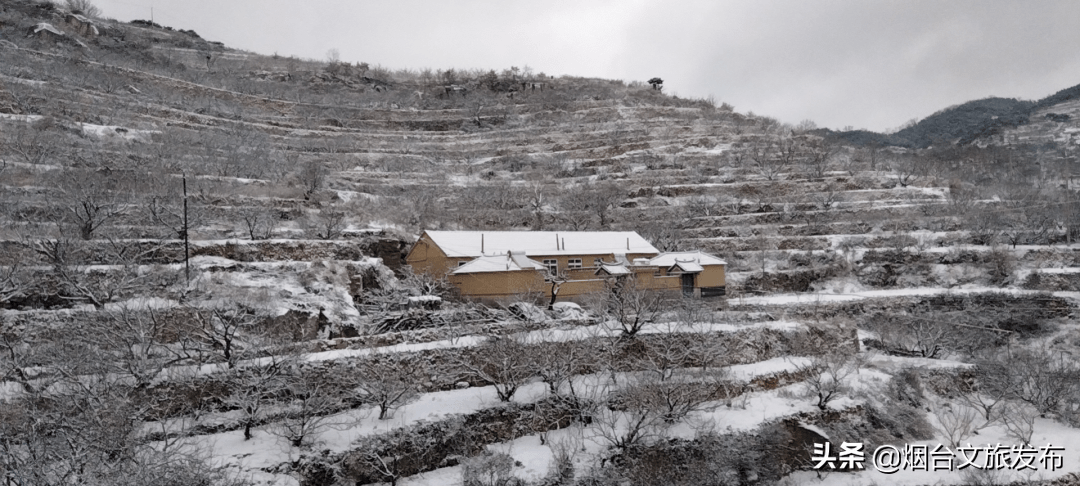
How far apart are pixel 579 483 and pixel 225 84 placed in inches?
2882

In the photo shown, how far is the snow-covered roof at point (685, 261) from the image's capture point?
95.0 feet

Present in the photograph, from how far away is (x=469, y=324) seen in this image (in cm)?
1988

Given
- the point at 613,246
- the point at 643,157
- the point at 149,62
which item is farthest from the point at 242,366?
the point at 149,62

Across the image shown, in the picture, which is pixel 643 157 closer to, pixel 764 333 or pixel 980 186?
pixel 980 186

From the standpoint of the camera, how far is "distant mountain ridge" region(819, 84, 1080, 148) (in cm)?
8436

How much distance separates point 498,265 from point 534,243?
531 centimetres

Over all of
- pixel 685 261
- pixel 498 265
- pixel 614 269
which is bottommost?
pixel 614 269

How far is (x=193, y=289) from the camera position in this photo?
57.1 feet

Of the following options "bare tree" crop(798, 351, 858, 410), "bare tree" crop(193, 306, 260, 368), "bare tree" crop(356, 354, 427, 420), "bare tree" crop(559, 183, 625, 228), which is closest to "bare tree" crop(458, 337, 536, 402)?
"bare tree" crop(356, 354, 427, 420)

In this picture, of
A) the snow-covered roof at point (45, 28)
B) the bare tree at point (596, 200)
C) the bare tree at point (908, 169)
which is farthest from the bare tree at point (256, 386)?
the snow-covered roof at point (45, 28)

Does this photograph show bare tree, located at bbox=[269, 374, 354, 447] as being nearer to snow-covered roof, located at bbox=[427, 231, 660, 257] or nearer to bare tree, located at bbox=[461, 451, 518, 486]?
bare tree, located at bbox=[461, 451, 518, 486]

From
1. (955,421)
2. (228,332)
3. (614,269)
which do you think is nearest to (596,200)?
(614,269)

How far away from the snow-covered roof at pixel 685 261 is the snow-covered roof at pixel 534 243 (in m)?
2.24

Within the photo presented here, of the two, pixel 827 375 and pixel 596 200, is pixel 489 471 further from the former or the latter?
pixel 596 200
